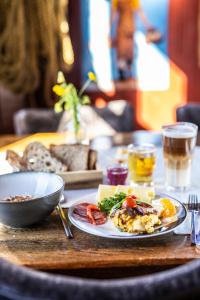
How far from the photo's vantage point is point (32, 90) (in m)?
3.69

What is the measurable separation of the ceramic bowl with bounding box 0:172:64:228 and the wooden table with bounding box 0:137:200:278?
43mm

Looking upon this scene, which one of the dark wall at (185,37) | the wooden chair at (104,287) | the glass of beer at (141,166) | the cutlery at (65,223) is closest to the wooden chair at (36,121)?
the glass of beer at (141,166)

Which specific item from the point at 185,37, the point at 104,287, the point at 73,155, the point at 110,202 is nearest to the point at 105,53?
the point at 185,37

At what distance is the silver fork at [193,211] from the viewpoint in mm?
1056

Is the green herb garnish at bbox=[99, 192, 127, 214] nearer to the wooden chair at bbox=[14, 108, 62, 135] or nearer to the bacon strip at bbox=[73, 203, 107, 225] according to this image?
the bacon strip at bbox=[73, 203, 107, 225]

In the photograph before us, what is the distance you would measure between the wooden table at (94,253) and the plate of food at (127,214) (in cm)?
3

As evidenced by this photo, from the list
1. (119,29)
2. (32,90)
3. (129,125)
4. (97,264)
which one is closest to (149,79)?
(119,29)

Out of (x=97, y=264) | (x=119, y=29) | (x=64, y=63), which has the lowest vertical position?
(x=97, y=264)

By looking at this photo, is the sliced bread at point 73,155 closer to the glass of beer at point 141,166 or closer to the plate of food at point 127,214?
the glass of beer at point 141,166

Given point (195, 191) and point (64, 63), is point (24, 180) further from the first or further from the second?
point (64, 63)

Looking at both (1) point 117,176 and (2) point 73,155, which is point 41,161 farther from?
(1) point 117,176

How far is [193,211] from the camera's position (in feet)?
3.87

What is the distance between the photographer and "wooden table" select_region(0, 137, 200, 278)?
974mm

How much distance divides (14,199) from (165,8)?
2861mm
